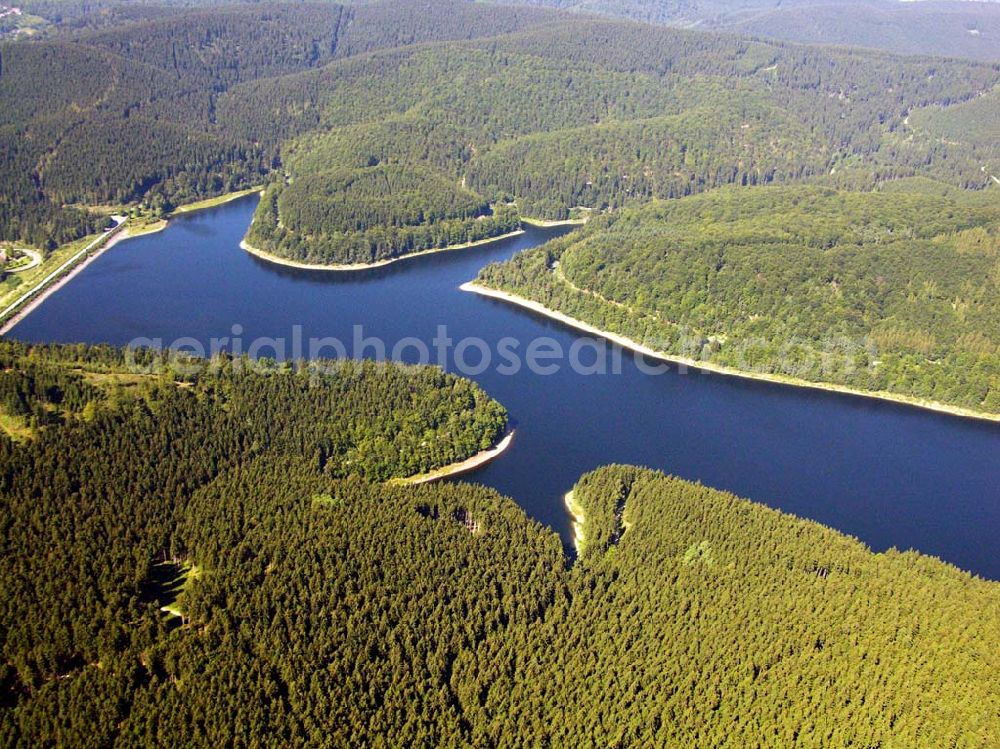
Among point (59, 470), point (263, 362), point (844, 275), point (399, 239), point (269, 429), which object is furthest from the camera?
point (399, 239)

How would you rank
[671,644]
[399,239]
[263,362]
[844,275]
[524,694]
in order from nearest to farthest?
[524,694]
[671,644]
[263,362]
[844,275]
[399,239]

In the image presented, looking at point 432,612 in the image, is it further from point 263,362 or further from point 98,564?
point 263,362

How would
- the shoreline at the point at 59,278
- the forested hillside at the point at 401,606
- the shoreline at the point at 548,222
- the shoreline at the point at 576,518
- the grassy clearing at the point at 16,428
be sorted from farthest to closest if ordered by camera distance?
1. the shoreline at the point at 548,222
2. the shoreline at the point at 59,278
3. the grassy clearing at the point at 16,428
4. the shoreline at the point at 576,518
5. the forested hillside at the point at 401,606

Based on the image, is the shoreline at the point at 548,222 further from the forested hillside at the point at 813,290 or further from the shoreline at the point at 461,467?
the shoreline at the point at 461,467

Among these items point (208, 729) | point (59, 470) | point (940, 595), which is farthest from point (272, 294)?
point (940, 595)

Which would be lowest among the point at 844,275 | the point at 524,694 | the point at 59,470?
the point at 524,694

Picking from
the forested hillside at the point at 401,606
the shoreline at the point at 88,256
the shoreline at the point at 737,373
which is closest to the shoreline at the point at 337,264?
the shoreline at the point at 88,256
